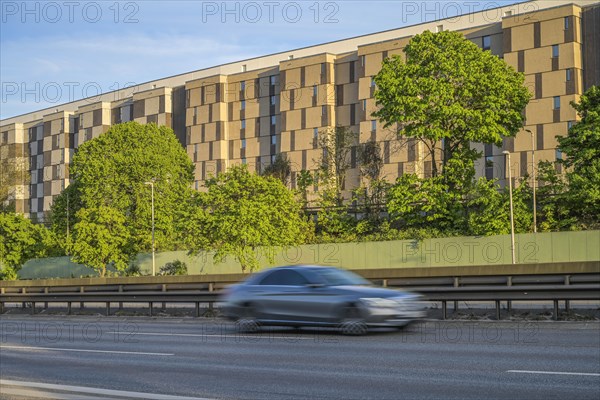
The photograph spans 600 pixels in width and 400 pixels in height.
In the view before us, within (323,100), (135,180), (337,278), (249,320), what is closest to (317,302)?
(337,278)

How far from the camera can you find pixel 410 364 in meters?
12.0

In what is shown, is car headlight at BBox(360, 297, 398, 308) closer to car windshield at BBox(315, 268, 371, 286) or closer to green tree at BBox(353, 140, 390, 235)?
car windshield at BBox(315, 268, 371, 286)

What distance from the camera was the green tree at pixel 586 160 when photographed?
48250mm

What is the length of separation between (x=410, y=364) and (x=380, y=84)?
1714 inches

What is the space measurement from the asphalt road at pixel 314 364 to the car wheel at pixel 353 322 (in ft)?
0.92

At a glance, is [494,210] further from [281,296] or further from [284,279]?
[281,296]

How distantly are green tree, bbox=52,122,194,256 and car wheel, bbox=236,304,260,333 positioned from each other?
4973 cm

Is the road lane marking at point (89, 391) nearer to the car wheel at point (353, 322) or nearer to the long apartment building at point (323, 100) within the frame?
the car wheel at point (353, 322)

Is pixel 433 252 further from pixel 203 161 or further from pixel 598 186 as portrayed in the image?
pixel 203 161

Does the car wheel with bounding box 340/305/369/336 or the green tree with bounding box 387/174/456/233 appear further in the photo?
the green tree with bounding box 387/174/456/233

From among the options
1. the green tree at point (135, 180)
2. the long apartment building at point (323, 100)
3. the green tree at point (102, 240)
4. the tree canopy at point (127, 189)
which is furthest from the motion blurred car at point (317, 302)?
the green tree at point (135, 180)

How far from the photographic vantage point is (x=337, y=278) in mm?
17891

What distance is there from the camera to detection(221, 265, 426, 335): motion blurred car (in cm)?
1666

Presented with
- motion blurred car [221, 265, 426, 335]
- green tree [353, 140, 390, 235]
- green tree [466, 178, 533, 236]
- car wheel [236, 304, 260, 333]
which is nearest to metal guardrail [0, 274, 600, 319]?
motion blurred car [221, 265, 426, 335]
